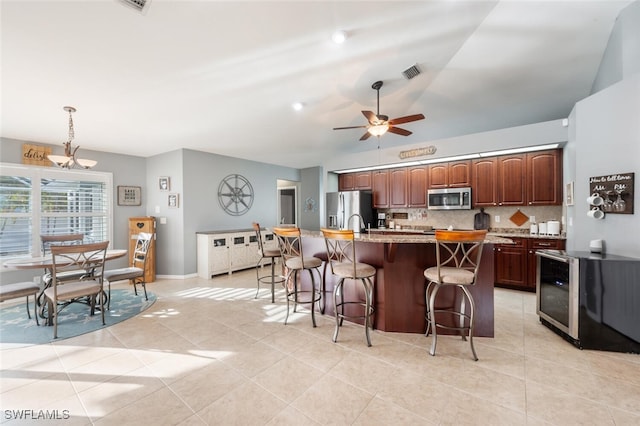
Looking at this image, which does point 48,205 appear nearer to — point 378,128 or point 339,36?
point 339,36

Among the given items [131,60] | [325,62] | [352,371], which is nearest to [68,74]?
[131,60]

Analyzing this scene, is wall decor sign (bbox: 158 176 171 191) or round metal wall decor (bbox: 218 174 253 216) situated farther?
round metal wall decor (bbox: 218 174 253 216)

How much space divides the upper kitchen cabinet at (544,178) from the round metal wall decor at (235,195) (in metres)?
5.69

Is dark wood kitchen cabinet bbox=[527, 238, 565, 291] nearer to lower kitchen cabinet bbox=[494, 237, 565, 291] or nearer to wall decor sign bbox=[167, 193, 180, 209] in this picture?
lower kitchen cabinet bbox=[494, 237, 565, 291]

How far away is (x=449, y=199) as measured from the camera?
4836mm

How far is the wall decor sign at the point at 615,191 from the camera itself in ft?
7.79

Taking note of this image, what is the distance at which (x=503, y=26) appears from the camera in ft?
8.18

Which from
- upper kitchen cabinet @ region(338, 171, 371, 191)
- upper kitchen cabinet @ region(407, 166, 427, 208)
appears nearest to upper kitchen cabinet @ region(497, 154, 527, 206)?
upper kitchen cabinet @ region(407, 166, 427, 208)

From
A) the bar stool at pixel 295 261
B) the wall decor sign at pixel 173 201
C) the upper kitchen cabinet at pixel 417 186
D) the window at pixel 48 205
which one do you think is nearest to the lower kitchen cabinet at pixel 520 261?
the upper kitchen cabinet at pixel 417 186

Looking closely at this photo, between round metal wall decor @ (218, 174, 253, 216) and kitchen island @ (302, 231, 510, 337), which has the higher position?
round metal wall decor @ (218, 174, 253, 216)

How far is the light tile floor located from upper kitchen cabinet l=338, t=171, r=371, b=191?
3.66 metres

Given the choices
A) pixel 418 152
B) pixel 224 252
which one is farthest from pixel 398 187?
pixel 224 252

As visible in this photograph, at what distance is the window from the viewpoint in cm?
416

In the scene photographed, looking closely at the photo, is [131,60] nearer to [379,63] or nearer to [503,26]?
[379,63]
